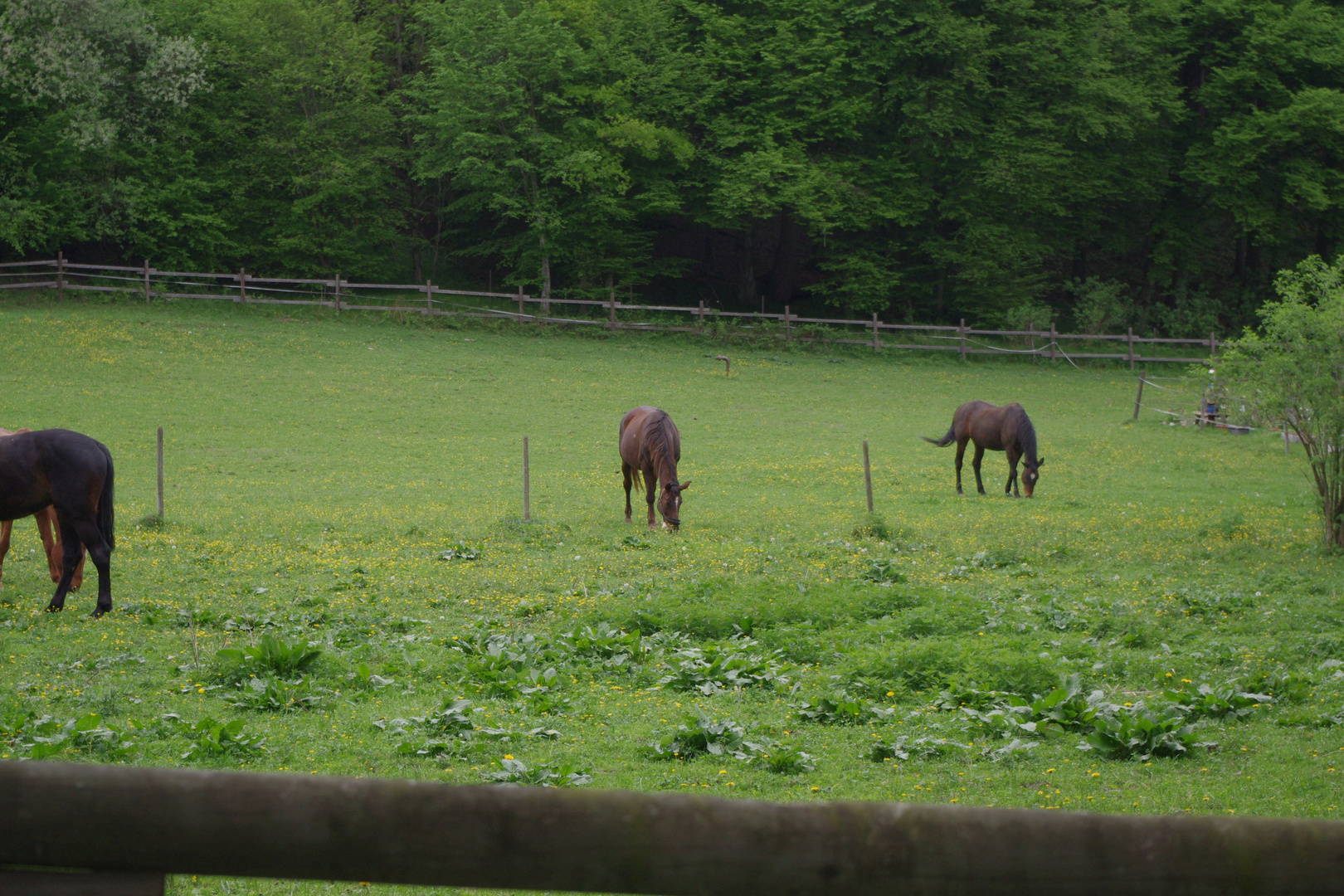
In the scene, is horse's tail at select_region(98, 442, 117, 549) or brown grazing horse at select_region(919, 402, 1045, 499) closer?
horse's tail at select_region(98, 442, 117, 549)

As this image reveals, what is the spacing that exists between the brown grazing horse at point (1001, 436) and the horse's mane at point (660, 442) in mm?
7334

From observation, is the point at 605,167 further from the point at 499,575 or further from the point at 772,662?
the point at 772,662

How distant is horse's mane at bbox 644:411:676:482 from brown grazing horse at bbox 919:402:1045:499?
7.33m

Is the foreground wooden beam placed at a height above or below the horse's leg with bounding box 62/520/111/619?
above

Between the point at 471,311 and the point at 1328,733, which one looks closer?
the point at 1328,733

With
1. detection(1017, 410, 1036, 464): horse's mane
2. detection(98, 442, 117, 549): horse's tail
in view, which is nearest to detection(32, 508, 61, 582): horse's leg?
detection(98, 442, 117, 549): horse's tail

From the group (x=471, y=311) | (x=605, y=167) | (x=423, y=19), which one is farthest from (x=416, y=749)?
(x=423, y=19)

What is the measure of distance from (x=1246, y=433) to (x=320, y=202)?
120 ft

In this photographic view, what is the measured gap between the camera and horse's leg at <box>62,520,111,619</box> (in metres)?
10.1

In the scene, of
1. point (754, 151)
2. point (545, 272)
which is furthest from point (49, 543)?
point (754, 151)

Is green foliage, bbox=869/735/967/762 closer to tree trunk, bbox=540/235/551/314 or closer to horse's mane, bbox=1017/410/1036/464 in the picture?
horse's mane, bbox=1017/410/1036/464

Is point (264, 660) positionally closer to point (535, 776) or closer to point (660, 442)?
point (535, 776)

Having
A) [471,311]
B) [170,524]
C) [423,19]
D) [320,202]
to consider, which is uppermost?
[423,19]

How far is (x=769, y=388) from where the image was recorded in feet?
114
